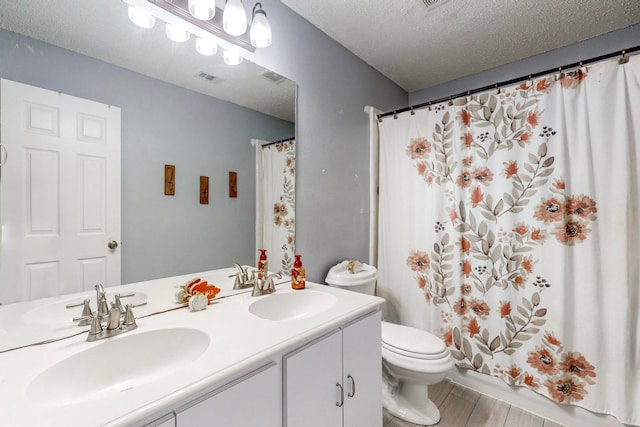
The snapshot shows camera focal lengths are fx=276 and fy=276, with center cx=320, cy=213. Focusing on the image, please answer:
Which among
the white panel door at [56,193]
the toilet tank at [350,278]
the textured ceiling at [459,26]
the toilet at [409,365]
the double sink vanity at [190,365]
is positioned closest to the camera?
the double sink vanity at [190,365]

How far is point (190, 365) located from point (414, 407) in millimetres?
1401

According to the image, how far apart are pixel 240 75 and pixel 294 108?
1.13 feet

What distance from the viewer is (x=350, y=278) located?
172 centimetres

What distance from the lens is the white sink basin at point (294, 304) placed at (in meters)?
1.27

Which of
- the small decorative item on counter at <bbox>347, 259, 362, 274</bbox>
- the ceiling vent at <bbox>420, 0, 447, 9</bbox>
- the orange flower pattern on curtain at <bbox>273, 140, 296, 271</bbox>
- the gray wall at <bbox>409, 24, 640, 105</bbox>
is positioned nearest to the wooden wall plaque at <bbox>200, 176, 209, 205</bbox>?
the orange flower pattern on curtain at <bbox>273, 140, 296, 271</bbox>

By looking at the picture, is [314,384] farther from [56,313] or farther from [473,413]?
[473,413]

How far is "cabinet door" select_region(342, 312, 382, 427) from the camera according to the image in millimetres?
1077

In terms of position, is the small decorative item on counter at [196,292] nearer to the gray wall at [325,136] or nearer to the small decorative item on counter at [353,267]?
the gray wall at [325,136]

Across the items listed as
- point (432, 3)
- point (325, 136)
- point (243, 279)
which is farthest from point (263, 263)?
point (432, 3)

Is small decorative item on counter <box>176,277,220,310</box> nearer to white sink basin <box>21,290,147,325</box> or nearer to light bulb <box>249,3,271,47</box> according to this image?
white sink basin <box>21,290,147,325</box>

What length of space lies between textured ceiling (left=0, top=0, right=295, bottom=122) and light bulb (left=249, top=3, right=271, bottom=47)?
0.12 metres

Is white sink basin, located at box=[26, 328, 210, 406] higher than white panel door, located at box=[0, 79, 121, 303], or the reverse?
white panel door, located at box=[0, 79, 121, 303]

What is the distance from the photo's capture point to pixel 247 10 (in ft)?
4.56

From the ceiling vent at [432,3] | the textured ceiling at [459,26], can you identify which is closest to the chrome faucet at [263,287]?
the textured ceiling at [459,26]
